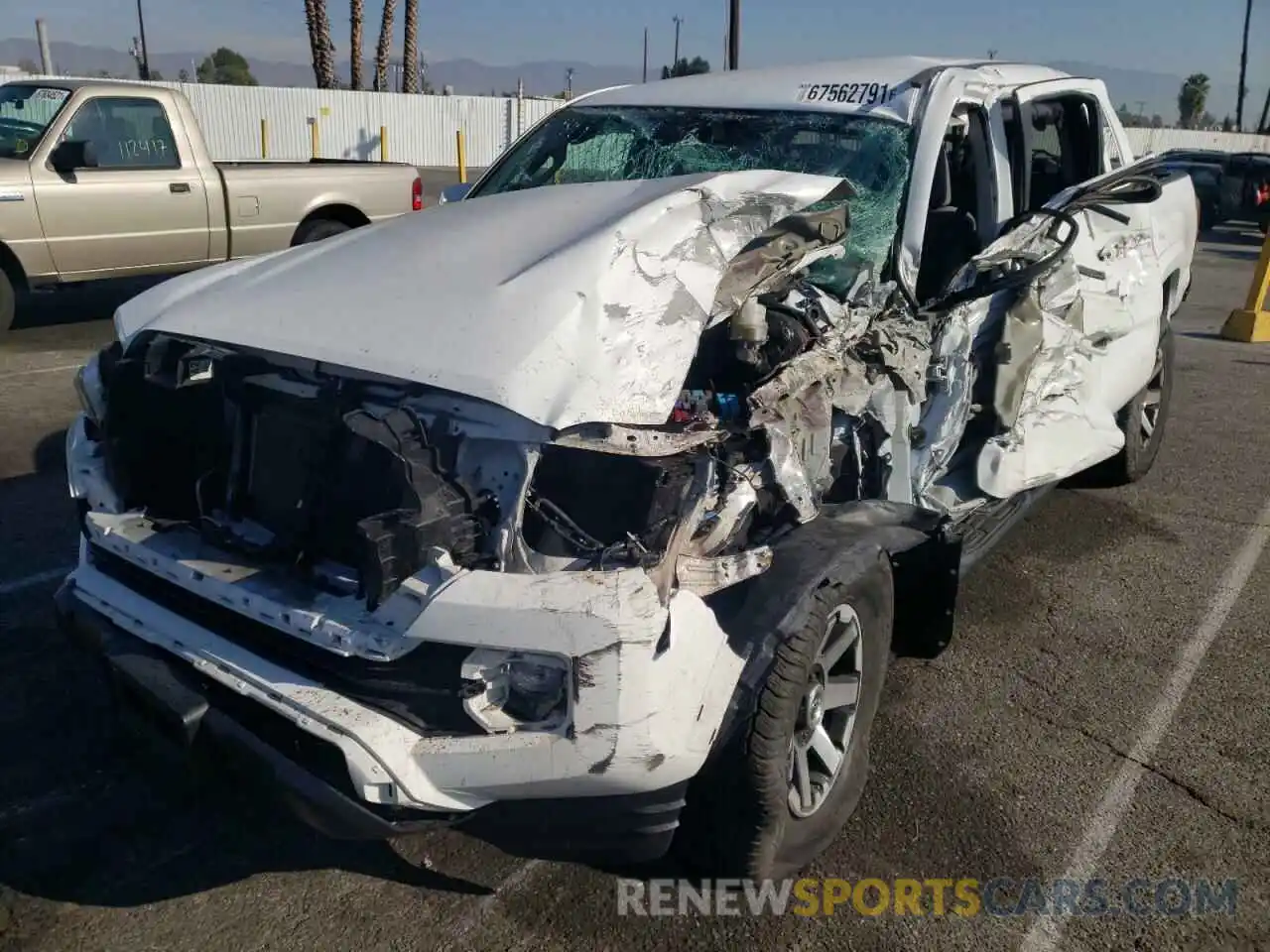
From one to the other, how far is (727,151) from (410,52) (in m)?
29.0

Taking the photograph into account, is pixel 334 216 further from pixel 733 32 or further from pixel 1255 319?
pixel 733 32

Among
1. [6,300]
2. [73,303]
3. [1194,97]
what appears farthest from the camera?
[1194,97]

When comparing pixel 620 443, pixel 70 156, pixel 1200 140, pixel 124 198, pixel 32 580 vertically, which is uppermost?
pixel 1200 140

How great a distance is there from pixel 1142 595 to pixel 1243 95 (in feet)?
217

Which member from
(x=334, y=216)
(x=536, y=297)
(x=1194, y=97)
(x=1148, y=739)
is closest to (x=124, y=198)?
(x=334, y=216)

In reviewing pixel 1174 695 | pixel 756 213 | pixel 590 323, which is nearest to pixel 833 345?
pixel 756 213

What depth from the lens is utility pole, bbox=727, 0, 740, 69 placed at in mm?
22250

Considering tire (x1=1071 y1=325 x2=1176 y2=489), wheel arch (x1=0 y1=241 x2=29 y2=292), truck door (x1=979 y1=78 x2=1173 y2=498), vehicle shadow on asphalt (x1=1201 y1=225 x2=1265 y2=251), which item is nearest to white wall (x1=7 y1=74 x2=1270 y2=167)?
vehicle shadow on asphalt (x1=1201 y1=225 x2=1265 y2=251)

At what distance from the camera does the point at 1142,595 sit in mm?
4520

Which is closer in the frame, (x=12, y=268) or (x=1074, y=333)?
(x=1074, y=333)

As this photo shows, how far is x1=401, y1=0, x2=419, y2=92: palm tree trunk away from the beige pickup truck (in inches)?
863

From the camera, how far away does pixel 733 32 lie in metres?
22.2

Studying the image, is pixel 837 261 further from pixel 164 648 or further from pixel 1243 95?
pixel 1243 95

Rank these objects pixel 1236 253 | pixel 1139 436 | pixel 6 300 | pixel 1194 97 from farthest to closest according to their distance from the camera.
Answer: pixel 1194 97
pixel 1236 253
pixel 6 300
pixel 1139 436
